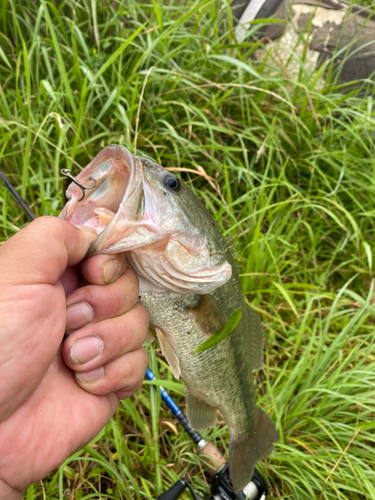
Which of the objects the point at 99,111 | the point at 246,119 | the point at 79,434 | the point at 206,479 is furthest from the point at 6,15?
the point at 206,479

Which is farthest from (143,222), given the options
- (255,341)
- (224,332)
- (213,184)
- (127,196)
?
(213,184)

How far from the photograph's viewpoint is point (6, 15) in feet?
7.71

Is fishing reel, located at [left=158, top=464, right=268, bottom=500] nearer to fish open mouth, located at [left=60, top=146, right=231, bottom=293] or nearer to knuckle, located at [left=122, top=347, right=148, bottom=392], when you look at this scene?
knuckle, located at [left=122, top=347, right=148, bottom=392]

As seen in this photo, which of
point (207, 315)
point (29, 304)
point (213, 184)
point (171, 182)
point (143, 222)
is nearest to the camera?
point (29, 304)

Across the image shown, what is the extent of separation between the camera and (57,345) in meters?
0.97

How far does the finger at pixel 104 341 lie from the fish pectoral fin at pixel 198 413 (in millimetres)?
691

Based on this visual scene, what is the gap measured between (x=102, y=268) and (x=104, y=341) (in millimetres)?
230

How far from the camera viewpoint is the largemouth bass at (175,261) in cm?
100

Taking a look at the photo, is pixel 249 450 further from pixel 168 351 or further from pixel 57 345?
pixel 57 345

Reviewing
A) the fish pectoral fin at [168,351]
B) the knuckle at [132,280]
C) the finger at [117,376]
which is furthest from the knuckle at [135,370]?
the knuckle at [132,280]

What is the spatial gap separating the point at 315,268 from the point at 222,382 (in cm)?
160

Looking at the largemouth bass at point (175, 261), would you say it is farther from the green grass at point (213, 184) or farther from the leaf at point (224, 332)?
the green grass at point (213, 184)

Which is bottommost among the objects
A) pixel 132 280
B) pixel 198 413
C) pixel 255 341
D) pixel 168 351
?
pixel 198 413

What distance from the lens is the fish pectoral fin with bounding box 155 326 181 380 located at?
1312 millimetres
